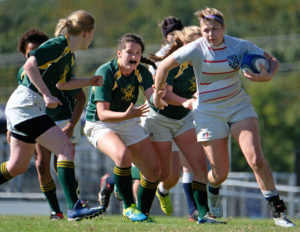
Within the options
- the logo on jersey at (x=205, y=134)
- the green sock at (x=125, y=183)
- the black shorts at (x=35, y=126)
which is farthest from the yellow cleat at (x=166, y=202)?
the black shorts at (x=35, y=126)

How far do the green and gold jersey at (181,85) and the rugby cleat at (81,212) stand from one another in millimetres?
2055

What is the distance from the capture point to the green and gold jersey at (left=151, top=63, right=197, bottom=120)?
8.77 meters

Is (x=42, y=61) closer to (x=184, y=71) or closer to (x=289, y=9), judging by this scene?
(x=184, y=71)

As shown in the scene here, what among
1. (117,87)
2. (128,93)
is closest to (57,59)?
(117,87)

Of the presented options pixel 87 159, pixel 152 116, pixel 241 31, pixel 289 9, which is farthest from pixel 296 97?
pixel 152 116

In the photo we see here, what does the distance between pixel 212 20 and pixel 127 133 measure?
163 centimetres

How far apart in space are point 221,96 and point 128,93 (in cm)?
112

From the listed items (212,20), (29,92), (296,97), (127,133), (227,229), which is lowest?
(296,97)

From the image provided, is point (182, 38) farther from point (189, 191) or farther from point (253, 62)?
point (189, 191)

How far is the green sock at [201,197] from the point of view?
8.40m

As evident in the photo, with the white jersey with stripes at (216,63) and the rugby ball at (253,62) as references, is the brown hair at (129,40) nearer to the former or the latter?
the white jersey with stripes at (216,63)

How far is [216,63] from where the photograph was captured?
750cm

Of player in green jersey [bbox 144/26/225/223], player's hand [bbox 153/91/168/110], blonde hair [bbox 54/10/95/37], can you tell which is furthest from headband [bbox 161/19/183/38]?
blonde hair [bbox 54/10/95/37]

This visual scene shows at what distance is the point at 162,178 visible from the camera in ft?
29.0
